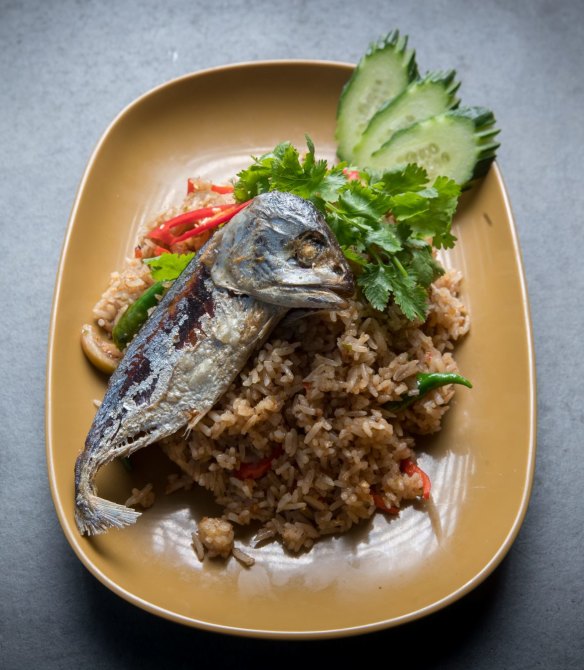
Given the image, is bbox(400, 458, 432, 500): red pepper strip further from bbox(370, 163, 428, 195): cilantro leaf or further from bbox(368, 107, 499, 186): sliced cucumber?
bbox(368, 107, 499, 186): sliced cucumber

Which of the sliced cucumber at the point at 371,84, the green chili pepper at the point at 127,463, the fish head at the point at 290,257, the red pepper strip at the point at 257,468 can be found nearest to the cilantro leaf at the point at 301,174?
the fish head at the point at 290,257

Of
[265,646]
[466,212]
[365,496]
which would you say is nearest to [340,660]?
[265,646]

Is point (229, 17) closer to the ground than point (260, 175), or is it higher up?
higher up

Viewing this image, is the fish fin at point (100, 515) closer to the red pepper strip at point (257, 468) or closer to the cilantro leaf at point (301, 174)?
the red pepper strip at point (257, 468)

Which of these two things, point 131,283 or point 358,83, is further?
point 358,83

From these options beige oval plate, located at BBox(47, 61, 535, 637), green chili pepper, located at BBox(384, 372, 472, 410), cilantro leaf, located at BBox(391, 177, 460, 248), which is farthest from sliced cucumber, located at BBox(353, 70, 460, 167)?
green chili pepper, located at BBox(384, 372, 472, 410)

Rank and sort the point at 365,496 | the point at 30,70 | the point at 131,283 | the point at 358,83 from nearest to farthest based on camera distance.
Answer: the point at 365,496
the point at 131,283
the point at 358,83
the point at 30,70

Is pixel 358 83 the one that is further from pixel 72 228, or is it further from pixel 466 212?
pixel 72 228
